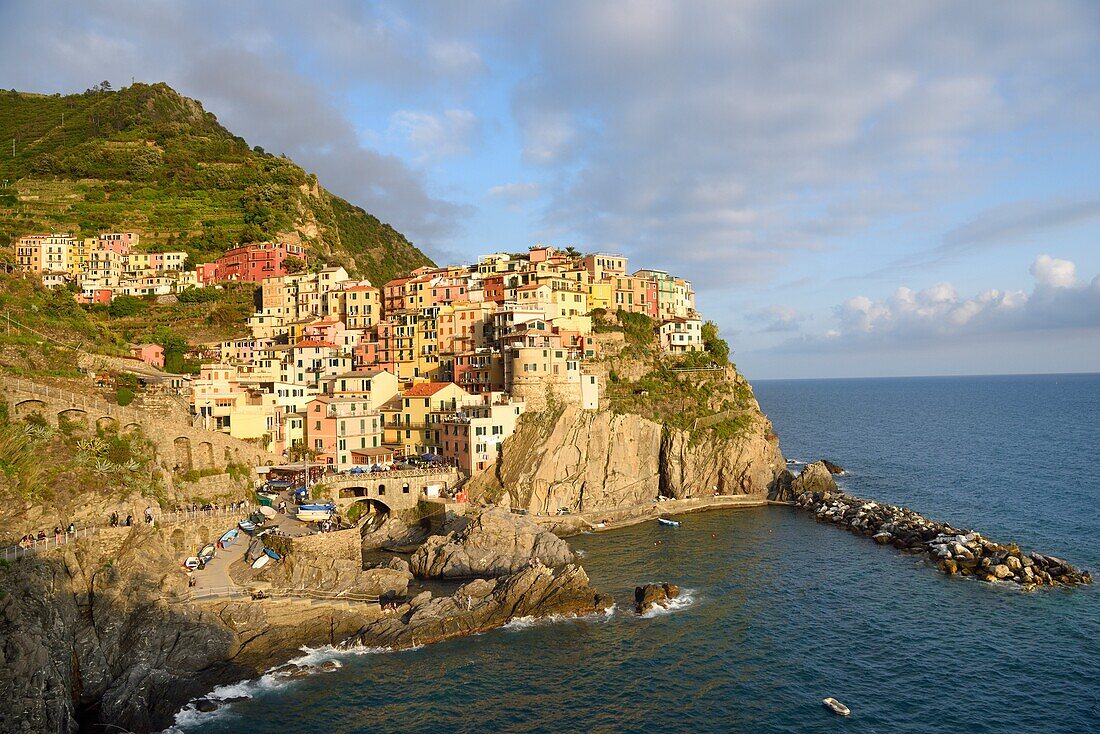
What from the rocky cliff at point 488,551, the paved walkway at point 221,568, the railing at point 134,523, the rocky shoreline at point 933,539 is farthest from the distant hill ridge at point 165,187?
the rocky shoreline at point 933,539

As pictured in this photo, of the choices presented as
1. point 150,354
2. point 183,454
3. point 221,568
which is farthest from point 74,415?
point 150,354

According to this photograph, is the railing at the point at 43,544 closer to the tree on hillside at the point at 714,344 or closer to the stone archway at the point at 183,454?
the stone archway at the point at 183,454

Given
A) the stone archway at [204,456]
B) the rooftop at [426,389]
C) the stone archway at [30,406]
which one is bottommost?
the stone archway at [204,456]

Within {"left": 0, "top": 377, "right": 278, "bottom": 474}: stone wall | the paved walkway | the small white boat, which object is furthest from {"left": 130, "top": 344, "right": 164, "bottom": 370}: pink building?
the paved walkway

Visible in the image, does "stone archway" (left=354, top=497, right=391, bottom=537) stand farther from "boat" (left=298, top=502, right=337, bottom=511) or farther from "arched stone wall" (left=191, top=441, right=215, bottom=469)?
"arched stone wall" (left=191, top=441, right=215, bottom=469)

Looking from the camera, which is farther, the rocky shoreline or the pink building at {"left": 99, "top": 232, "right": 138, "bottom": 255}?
the pink building at {"left": 99, "top": 232, "right": 138, "bottom": 255}

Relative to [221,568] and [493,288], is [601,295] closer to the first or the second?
[493,288]

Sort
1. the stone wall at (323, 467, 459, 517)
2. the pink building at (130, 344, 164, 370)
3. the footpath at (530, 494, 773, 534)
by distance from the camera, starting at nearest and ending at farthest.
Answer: the stone wall at (323, 467, 459, 517), the footpath at (530, 494, 773, 534), the pink building at (130, 344, 164, 370)
